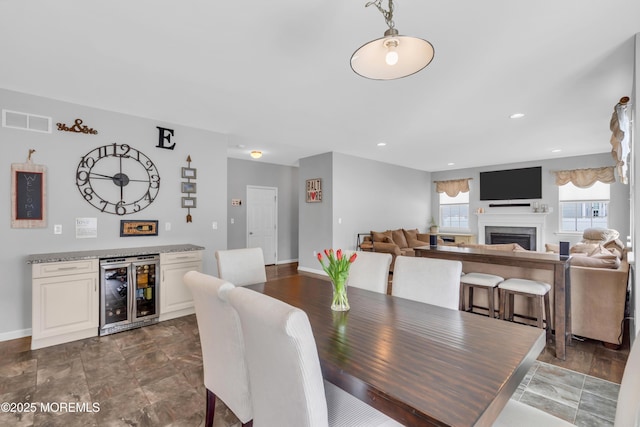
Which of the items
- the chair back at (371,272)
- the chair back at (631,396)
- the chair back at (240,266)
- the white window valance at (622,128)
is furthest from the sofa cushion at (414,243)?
the chair back at (631,396)

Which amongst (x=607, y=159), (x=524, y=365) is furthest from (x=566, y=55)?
(x=607, y=159)

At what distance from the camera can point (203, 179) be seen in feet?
14.3

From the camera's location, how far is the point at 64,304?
295 cm

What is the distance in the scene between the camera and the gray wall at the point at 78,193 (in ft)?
10.0

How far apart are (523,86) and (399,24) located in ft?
5.93

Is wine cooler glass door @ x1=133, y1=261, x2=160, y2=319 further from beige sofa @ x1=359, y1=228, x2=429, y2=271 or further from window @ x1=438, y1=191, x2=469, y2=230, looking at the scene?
window @ x1=438, y1=191, x2=469, y2=230

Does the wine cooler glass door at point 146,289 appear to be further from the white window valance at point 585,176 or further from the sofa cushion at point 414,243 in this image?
the white window valance at point 585,176

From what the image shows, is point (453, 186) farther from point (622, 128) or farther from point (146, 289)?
point (146, 289)

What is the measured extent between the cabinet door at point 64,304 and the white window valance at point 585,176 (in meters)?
8.91

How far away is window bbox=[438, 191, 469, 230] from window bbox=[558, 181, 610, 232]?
2158 millimetres

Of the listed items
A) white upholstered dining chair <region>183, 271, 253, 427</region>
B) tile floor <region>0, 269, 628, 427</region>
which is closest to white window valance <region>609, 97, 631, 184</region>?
tile floor <region>0, 269, 628, 427</region>

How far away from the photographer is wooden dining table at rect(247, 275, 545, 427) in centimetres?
86

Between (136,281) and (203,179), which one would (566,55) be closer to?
(203,179)

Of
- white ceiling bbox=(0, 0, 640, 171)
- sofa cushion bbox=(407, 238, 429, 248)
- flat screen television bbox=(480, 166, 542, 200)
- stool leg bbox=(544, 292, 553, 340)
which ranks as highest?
white ceiling bbox=(0, 0, 640, 171)
